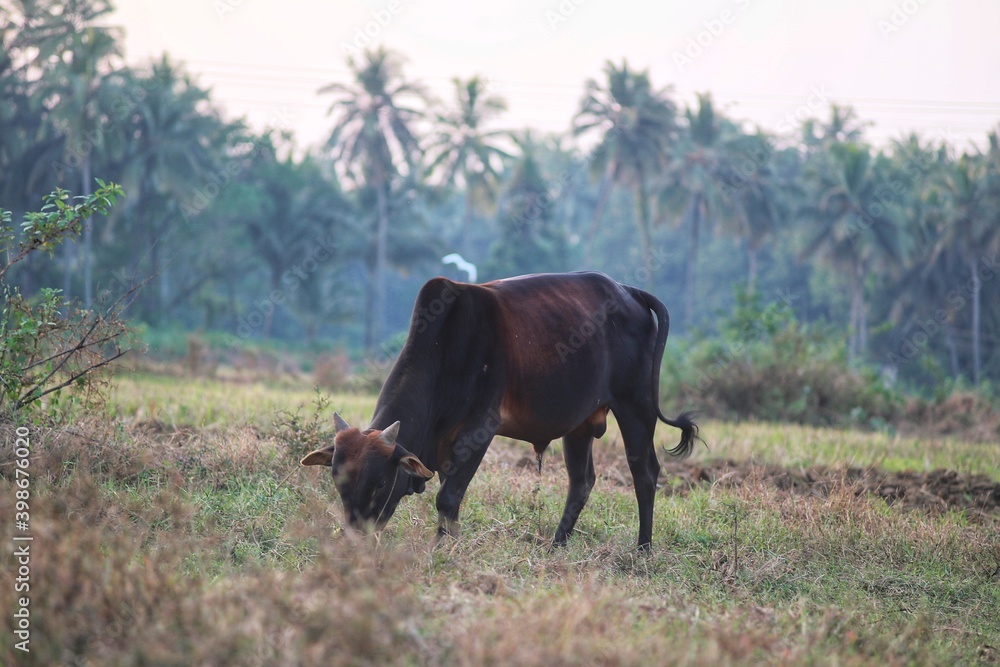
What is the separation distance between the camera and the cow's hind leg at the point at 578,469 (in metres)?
6.57

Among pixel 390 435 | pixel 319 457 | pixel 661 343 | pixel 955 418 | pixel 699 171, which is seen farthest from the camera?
pixel 699 171

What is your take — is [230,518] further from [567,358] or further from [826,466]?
[826,466]

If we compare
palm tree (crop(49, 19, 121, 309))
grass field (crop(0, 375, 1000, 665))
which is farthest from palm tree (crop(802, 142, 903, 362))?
grass field (crop(0, 375, 1000, 665))

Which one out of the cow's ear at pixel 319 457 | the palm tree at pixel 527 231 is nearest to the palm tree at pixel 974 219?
the palm tree at pixel 527 231

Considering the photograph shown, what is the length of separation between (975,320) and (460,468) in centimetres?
4096

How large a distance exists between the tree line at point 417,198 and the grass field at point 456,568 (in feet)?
105

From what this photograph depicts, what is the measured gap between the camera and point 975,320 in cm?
4031

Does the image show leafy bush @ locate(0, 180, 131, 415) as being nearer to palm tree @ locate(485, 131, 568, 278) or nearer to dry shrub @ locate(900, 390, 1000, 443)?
dry shrub @ locate(900, 390, 1000, 443)

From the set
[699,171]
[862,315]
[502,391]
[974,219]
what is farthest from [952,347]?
[502,391]

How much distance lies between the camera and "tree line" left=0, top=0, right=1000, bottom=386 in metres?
37.6

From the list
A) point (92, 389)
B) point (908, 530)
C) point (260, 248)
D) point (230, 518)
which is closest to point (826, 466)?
point (908, 530)

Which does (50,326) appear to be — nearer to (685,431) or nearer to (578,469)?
(578,469)

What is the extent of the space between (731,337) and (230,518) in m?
14.9

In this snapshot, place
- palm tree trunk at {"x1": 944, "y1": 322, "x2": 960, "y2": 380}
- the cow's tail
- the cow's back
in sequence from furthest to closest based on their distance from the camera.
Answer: palm tree trunk at {"x1": 944, "y1": 322, "x2": 960, "y2": 380}, the cow's tail, the cow's back
